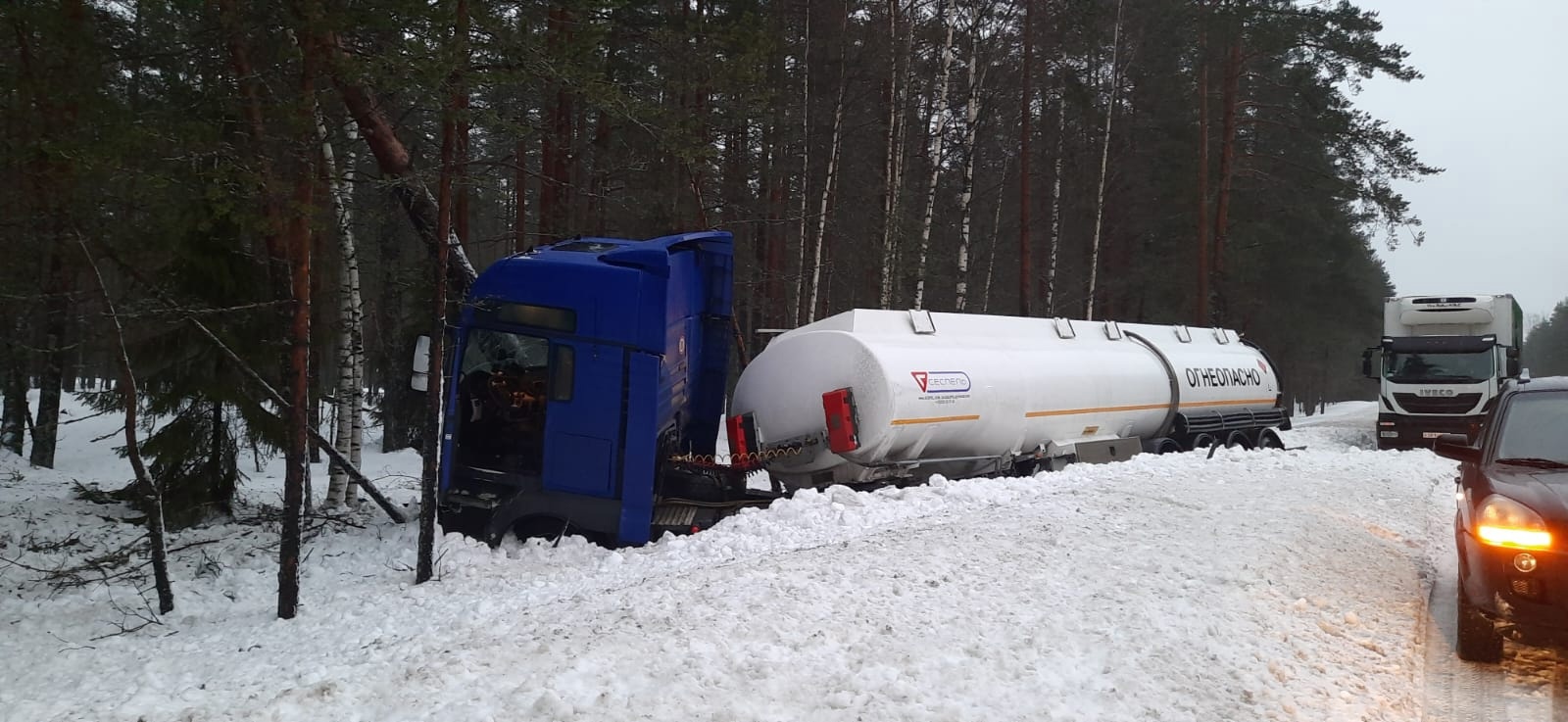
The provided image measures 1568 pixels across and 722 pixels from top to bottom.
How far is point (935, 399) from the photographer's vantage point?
1093 centimetres

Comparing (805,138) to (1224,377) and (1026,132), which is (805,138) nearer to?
(1026,132)

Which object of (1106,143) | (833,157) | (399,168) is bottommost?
(399,168)

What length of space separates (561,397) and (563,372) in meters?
0.22

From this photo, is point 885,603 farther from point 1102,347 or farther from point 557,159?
point 557,159

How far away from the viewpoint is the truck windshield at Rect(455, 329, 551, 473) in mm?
8891

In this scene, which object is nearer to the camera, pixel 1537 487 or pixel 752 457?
pixel 1537 487

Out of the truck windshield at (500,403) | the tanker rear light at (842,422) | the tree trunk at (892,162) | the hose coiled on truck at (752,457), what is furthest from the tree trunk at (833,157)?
the truck windshield at (500,403)

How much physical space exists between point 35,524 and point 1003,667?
10.4m

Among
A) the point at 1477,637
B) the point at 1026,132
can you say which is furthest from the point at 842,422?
the point at 1026,132

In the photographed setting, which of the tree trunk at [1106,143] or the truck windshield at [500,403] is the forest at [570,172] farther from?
the truck windshield at [500,403]

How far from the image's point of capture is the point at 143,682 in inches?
225

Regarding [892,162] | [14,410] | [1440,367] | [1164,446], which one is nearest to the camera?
[1164,446]

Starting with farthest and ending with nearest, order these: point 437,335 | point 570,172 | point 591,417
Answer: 1. point 570,172
2. point 591,417
3. point 437,335

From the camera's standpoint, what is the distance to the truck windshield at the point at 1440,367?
20281 millimetres
